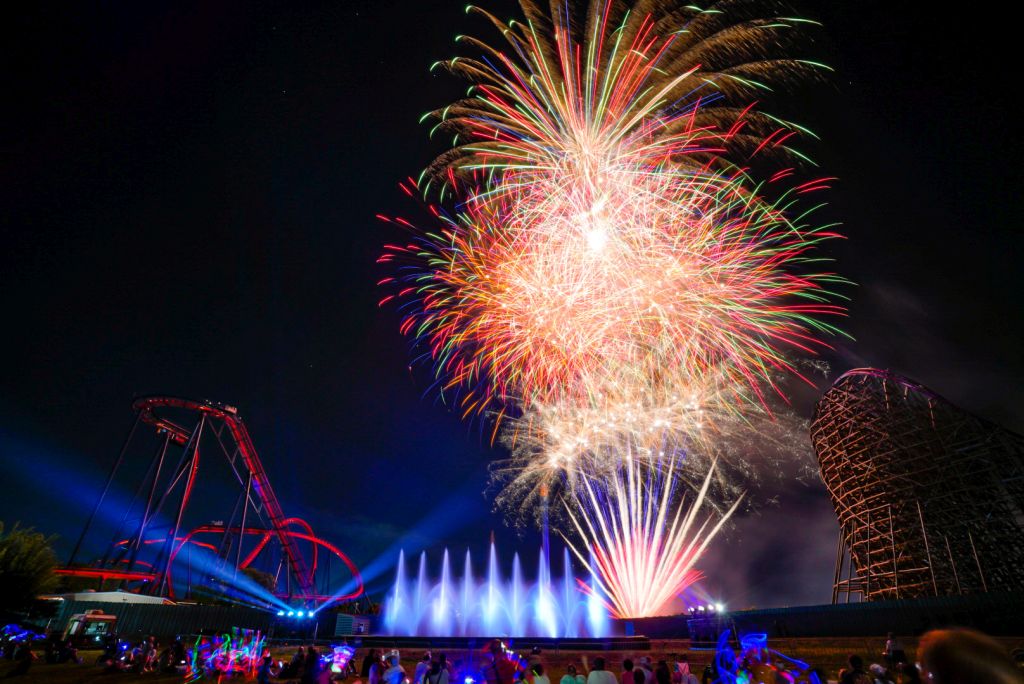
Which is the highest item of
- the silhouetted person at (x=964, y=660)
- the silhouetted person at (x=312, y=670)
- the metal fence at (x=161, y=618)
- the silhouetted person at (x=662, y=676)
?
the silhouetted person at (x=964, y=660)

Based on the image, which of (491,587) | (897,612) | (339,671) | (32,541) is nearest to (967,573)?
(897,612)

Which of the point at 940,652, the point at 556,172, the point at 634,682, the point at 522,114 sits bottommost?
the point at 634,682

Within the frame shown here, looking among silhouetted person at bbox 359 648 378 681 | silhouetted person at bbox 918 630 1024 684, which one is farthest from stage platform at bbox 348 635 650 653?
silhouetted person at bbox 918 630 1024 684

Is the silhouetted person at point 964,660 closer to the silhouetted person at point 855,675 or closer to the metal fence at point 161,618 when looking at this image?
the silhouetted person at point 855,675

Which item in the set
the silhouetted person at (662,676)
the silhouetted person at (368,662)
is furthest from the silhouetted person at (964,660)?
the silhouetted person at (368,662)

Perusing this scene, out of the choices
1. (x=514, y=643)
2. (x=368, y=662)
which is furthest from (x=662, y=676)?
(x=514, y=643)

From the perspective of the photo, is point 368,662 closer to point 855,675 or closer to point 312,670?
point 312,670

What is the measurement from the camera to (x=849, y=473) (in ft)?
112

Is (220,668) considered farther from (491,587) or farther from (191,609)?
(491,587)

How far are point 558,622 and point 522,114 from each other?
117 feet

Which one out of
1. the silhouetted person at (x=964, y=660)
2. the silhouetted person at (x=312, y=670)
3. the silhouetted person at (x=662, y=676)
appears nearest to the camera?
the silhouetted person at (x=964, y=660)

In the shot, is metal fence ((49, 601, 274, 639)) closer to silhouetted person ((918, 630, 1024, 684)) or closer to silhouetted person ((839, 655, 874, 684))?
silhouetted person ((839, 655, 874, 684))

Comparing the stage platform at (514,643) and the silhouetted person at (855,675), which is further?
the stage platform at (514,643)

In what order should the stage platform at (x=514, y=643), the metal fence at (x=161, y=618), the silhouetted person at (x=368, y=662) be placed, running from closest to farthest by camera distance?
the silhouetted person at (x=368, y=662) → the stage platform at (x=514, y=643) → the metal fence at (x=161, y=618)
